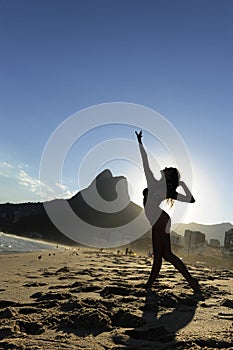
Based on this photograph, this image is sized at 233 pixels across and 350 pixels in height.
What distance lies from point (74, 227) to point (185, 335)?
12936cm

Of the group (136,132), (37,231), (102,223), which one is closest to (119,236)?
(102,223)

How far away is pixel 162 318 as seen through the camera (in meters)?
3.99

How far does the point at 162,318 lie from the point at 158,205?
2650 millimetres

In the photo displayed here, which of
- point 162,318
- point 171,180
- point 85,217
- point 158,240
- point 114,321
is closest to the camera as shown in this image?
point 114,321

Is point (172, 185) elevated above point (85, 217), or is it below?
below

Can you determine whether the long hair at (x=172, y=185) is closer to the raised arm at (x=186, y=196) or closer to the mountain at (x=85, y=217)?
the raised arm at (x=186, y=196)

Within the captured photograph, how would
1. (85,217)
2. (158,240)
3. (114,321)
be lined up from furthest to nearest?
(85,217)
(158,240)
(114,321)

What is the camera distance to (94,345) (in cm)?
287

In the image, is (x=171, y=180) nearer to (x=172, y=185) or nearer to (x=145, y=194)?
(x=172, y=185)

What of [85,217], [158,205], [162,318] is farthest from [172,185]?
[85,217]

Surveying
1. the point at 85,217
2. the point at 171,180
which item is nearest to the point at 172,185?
the point at 171,180

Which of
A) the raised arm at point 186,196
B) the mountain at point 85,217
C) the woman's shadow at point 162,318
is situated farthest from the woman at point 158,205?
the mountain at point 85,217

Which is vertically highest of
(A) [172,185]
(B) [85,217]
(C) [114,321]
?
(B) [85,217]

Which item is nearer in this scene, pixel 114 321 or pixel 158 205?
pixel 114 321
